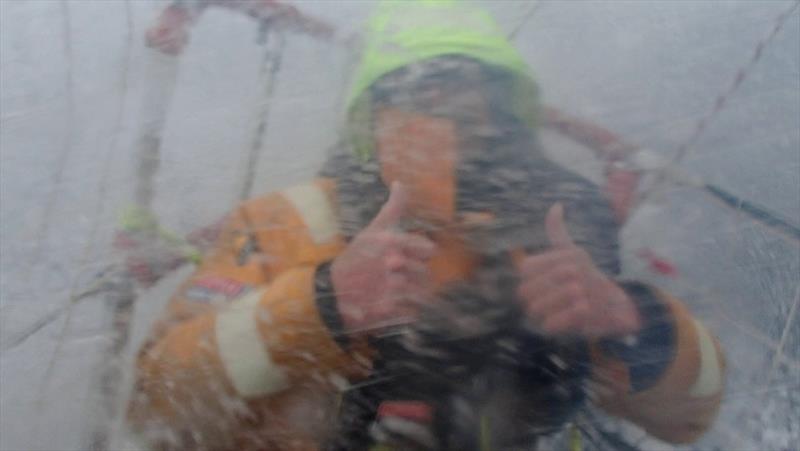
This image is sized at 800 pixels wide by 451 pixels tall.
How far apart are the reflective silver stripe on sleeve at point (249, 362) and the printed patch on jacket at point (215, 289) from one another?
5 centimetres

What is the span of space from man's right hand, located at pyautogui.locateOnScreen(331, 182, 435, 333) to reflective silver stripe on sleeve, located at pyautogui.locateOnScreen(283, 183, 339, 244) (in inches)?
2.0

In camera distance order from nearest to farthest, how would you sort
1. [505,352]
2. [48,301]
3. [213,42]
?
[505,352] < [48,301] < [213,42]

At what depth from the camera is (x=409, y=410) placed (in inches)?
20.9

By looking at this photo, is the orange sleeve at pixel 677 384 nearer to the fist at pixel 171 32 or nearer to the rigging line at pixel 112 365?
the rigging line at pixel 112 365

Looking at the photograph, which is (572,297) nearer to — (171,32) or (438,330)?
(438,330)

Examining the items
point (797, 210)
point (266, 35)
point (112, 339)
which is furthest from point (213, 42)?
point (797, 210)

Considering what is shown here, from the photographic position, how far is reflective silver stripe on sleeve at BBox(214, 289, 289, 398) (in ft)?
1.70

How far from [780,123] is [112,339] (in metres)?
0.57

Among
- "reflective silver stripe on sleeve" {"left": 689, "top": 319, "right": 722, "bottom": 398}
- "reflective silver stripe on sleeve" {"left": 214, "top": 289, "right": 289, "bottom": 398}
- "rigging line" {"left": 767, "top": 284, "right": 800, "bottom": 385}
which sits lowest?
"rigging line" {"left": 767, "top": 284, "right": 800, "bottom": 385}

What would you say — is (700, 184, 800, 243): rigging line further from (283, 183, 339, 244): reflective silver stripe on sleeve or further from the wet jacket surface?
(283, 183, 339, 244): reflective silver stripe on sleeve

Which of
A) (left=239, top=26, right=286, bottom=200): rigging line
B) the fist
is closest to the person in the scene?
(left=239, top=26, right=286, bottom=200): rigging line

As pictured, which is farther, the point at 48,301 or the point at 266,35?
the point at 266,35

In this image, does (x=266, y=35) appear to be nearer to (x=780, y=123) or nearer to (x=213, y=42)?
(x=213, y=42)

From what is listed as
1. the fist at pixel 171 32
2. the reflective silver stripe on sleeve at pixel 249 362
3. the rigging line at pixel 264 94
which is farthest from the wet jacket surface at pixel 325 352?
the fist at pixel 171 32
